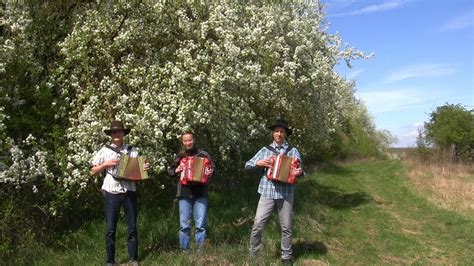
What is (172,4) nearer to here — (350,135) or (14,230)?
(14,230)

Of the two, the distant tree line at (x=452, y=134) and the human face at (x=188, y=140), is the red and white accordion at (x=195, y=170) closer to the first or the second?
the human face at (x=188, y=140)

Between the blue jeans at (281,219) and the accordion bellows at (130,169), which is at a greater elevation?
the accordion bellows at (130,169)

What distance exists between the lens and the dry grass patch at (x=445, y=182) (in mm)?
18375

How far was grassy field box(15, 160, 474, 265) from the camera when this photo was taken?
830 centimetres

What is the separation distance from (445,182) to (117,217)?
64.2ft

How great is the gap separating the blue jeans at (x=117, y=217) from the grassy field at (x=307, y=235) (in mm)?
453

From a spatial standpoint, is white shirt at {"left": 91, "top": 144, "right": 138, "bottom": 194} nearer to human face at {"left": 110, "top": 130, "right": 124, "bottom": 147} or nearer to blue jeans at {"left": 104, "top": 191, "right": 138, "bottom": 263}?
blue jeans at {"left": 104, "top": 191, "right": 138, "bottom": 263}

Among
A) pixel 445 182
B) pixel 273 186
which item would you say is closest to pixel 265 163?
pixel 273 186

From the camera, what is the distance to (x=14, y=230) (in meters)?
8.70

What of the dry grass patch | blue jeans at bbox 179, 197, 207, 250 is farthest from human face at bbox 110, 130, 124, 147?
the dry grass patch

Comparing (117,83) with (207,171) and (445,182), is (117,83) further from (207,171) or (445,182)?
(445,182)

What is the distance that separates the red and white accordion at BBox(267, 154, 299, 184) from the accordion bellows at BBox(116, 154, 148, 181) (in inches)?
80.2

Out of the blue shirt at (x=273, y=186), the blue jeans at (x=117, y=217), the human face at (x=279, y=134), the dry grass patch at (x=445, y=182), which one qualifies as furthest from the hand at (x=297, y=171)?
the dry grass patch at (x=445, y=182)

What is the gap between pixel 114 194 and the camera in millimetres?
7602
